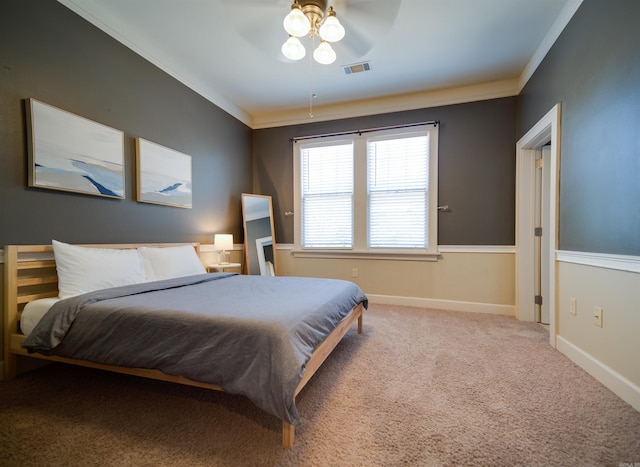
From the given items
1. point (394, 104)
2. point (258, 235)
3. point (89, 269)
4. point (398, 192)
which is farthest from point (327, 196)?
point (89, 269)

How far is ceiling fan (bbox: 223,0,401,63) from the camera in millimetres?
2168

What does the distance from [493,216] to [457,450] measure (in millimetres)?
3053

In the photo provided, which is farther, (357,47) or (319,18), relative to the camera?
(357,47)

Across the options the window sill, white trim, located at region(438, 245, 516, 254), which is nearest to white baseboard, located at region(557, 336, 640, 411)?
white trim, located at region(438, 245, 516, 254)

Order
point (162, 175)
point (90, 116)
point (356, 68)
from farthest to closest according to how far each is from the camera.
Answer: point (356, 68) → point (162, 175) → point (90, 116)

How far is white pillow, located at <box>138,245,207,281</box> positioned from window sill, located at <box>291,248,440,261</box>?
5.80ft

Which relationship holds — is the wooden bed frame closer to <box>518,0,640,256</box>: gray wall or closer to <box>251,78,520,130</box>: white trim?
<box>518,0,640,256</box>: gray wall

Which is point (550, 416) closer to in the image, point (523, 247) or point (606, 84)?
point (606, 84)

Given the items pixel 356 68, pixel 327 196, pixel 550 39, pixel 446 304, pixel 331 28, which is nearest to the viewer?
pixel 331 28

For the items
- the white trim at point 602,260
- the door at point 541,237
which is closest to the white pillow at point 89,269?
the white trim at point 602,260

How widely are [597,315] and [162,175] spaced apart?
3.96m

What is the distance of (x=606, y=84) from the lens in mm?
1843

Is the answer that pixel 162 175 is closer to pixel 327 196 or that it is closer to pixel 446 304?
pixel 327 196

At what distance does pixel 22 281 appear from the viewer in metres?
1.97
